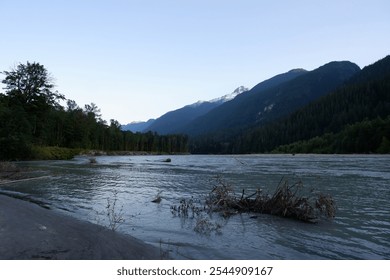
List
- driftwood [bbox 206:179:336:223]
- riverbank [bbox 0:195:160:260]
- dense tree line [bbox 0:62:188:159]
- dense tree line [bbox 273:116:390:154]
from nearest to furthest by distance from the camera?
riverbank [bbox 0:195:160:260]
driftwood [bbox 206:179:336:223]
dense tree line [bbox 0:62:188:159]
dense tree line [bbox 273:116:390:154]

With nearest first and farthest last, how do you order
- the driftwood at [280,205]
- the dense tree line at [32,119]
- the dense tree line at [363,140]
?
the driftwood at [280,205]
the dense tree line at [32,119]
the dense tree line at [363,140]

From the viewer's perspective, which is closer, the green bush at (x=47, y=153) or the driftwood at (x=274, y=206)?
the driftwood at (x=274, y=206)

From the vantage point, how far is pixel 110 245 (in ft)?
27.7

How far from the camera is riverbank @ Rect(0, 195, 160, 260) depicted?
728cm

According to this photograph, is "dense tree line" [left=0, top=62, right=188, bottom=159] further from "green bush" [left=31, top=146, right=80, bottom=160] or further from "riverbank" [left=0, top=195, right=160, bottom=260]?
"riverbank" [left=0, top=195, right=160, bottom=260]

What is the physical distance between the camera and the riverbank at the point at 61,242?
7.28 meters

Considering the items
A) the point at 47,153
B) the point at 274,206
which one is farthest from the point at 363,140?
the point at 274,206

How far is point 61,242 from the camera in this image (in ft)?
26.8

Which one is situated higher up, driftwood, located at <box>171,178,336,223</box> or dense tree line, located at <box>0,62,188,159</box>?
dense tree line, located at <box>0,62,188,159</box>

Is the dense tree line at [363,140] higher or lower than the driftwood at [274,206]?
higher

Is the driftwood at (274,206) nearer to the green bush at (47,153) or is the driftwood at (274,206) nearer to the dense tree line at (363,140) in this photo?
the green bush at (47,153)

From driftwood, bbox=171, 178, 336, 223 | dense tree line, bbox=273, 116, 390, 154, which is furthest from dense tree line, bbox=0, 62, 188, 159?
dense tree line, bbox=273, 116, 390, 154

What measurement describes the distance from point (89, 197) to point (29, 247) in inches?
458

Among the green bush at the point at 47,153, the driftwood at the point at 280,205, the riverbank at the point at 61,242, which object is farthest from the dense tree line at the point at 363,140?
the riverbank at the point at 61,242
